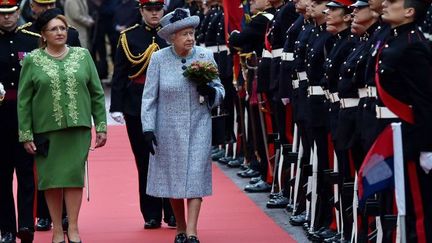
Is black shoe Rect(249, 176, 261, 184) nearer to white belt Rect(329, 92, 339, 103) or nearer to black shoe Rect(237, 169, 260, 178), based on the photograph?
black shoe Rect(237, 169, 260, 178)

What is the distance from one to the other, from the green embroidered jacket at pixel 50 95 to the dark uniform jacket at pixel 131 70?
141 centimetres

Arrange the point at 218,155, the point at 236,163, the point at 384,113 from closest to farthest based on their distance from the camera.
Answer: the point at 384,113, the point at 236,163, the point at 218,155

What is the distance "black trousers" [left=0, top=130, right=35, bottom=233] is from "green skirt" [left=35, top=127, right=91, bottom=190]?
28.0 inches

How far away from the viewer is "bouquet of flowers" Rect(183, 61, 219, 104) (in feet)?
36.3

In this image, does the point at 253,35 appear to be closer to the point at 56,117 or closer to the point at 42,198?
the point at 42,198

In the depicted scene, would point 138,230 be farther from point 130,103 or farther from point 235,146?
point 235,146

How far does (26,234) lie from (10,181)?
588mm

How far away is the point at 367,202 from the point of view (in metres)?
9.33

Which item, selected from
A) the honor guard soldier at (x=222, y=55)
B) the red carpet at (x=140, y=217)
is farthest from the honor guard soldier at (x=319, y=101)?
the honor guard soldier at (x=222, y=55)

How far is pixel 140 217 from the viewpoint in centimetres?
1309

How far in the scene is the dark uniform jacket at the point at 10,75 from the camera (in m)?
11.6

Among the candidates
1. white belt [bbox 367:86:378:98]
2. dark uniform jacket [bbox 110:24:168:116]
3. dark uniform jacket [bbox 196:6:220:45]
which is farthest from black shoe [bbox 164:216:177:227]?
dark uniform jacket [bbox 196:6:220:45]

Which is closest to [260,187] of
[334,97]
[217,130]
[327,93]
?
[217,130]

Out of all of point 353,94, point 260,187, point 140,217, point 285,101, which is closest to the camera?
point 353,94
